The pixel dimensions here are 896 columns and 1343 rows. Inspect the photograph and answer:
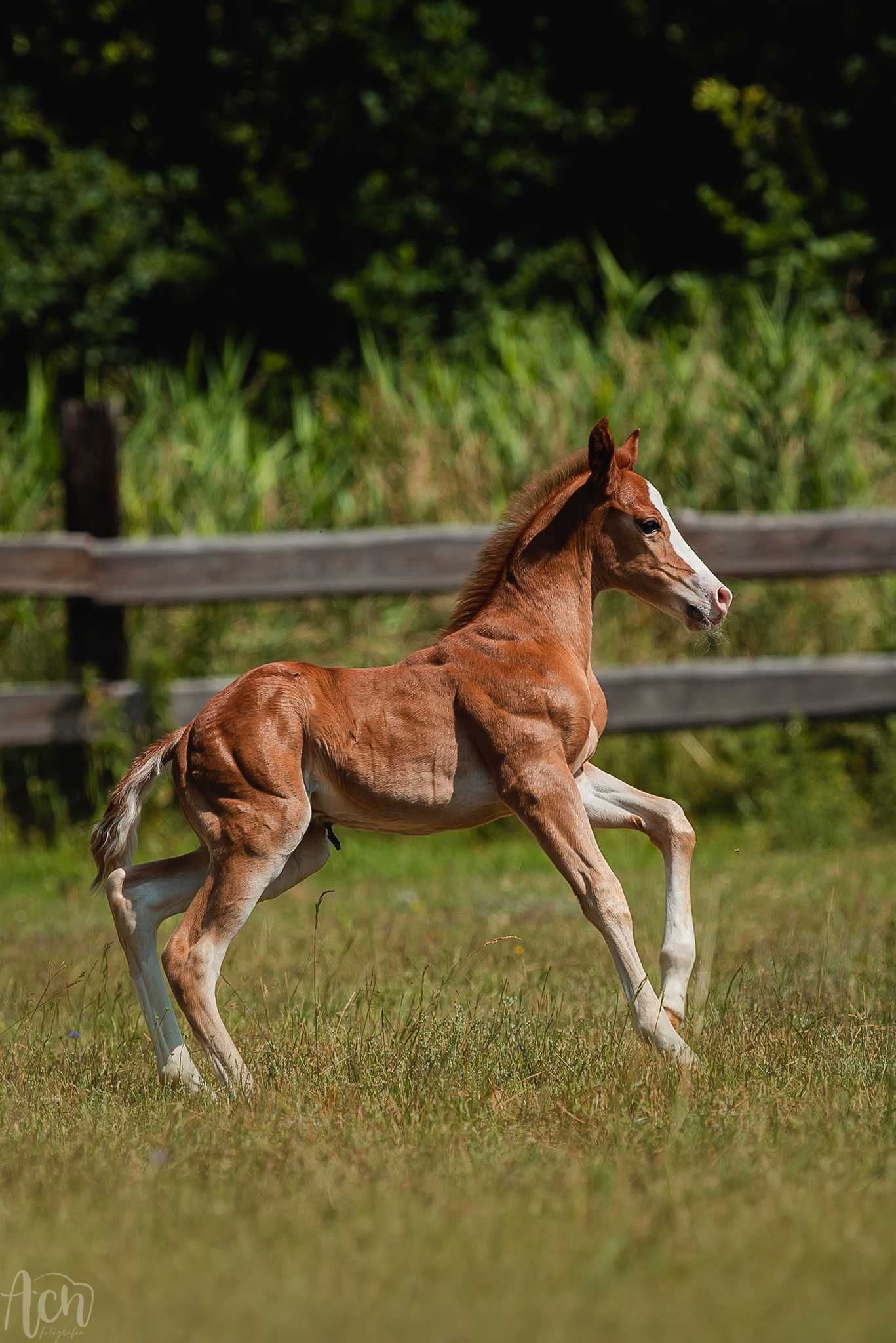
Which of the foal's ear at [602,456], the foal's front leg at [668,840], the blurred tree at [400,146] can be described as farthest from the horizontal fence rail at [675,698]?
the blurred tree at [400,146]

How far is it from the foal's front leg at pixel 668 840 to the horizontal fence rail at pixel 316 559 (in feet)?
11.9

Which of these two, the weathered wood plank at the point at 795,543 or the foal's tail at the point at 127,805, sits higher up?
the foal's tail at the point at 127,805

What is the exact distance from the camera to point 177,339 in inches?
657

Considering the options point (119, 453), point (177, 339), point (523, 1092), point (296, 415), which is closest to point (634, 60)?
point (177, 339)

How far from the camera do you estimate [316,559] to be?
8305mm

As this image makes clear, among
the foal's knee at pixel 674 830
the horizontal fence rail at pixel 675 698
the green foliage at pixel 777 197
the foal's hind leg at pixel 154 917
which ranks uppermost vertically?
the green foliage at pixel 777 197

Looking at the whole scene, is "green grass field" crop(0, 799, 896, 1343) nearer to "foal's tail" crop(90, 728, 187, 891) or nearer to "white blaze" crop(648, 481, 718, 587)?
"foal's tail" crop(90, 728, 187, 891)

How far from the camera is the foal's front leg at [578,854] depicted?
4.26 meters

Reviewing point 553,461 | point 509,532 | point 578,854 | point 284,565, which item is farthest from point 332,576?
point 578,854

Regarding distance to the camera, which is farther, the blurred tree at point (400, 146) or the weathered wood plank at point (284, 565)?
the blurred tree at point (400, 146)

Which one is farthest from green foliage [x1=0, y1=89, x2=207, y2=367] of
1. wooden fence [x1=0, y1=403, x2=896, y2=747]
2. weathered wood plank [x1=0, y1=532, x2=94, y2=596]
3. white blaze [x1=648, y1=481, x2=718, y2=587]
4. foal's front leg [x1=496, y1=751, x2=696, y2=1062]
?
foal's front leg [x1=496, y1=751, x2=696, y2=1062]

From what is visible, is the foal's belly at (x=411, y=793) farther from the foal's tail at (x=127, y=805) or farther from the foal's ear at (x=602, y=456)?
the foal's ear at (x=602, y=456)

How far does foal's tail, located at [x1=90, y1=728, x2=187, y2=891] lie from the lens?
4.57 metres

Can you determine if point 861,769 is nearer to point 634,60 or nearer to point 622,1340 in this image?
point 622,1340
